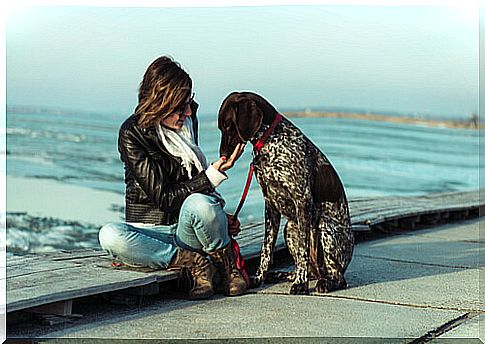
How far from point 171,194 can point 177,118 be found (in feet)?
1.26

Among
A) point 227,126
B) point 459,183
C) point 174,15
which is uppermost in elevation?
point 174,15

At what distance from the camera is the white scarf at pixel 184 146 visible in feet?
13.5

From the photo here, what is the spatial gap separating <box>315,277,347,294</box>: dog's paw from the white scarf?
828 millimetres

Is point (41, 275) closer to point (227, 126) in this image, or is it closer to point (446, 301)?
point (227, 126)

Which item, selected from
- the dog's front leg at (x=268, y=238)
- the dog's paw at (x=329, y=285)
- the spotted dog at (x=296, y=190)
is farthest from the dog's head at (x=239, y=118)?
the dog's paw at (x=329, y=285)

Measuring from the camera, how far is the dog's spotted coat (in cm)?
410

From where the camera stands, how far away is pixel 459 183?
1505 centimetres

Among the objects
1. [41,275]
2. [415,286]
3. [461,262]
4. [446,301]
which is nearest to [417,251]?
[461,262]

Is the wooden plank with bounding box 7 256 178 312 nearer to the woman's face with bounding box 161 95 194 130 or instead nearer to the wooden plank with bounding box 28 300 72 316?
the wooden plank with bounding box 28 300 72 316

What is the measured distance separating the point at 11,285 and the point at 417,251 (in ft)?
10.4

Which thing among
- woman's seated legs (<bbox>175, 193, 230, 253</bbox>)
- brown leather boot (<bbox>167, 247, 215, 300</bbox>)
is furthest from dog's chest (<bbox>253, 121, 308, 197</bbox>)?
brown leather boot (<bbox>167, 247, 215, 300</bbox>)

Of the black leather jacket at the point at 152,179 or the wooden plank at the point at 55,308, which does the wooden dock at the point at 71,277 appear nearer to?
the wooden plank at the point at 55,308

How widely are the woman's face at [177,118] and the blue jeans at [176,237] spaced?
1.26ft

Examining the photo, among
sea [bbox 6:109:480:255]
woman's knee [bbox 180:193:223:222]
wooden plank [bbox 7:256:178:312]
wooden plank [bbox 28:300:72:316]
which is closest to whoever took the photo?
wooden plank [bbox 7:256:178:312]
